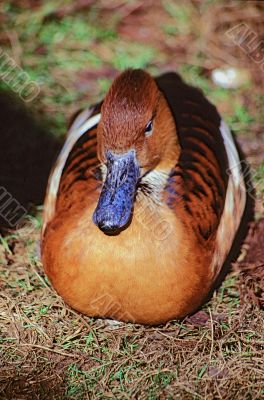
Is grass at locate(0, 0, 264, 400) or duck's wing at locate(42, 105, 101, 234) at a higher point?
duck's wing at locate(42, 105, 101, 234)

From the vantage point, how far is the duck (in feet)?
12.1

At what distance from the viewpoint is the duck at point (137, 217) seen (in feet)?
12.1

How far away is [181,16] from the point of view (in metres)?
6.38

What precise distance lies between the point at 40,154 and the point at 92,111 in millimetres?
658

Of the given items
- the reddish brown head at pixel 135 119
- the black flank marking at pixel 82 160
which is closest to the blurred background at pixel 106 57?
the black flank marking at pixel 82 160

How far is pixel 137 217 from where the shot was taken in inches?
151

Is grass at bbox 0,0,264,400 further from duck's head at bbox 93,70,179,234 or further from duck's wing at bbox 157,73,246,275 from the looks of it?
duck's head at bbox 93,70,179,234

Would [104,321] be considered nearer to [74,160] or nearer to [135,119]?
[74,160]

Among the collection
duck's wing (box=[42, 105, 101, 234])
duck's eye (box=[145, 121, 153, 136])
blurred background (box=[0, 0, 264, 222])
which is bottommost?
blurred background (box=[0, 0, 264, 222])

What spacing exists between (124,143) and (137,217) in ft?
1.33

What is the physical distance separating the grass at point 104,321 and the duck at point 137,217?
0.21 m

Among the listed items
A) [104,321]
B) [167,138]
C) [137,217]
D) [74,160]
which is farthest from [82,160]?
[104,321]

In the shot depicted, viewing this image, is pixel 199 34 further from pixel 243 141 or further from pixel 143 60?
pixel 243 141

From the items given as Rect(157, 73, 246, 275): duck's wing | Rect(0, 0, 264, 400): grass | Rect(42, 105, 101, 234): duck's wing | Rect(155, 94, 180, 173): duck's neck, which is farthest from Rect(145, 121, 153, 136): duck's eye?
Rect(0, 0, 264, 400): grass
